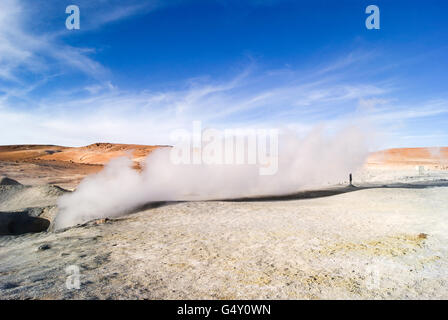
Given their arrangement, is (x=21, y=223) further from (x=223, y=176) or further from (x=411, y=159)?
(x=411, y=159)

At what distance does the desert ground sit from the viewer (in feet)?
13.3

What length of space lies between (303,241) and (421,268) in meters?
2.26

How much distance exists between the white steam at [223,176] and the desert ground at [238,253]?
1381 millimetres

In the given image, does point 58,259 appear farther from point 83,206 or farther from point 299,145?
point 299,145

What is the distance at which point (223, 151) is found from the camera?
16.7m

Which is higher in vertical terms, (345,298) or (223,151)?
(223,151)

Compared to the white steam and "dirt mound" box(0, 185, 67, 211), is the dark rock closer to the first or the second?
the white steam

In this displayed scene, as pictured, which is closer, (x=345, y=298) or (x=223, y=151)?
(x=345, y=298)

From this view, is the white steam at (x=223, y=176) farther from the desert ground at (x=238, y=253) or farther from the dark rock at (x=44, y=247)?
the dark rock at (x=44, y=247)

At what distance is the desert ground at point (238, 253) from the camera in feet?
13.3

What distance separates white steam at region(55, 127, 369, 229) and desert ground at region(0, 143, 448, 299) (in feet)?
4.53

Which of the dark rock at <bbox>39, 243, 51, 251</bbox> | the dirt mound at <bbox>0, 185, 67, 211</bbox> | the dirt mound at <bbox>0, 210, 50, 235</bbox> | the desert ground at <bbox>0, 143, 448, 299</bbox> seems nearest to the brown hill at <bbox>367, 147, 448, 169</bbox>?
the desert ground at <bbox>0, 143, 448, 299</bbox>

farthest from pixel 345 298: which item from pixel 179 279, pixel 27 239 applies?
pixel 27 239
